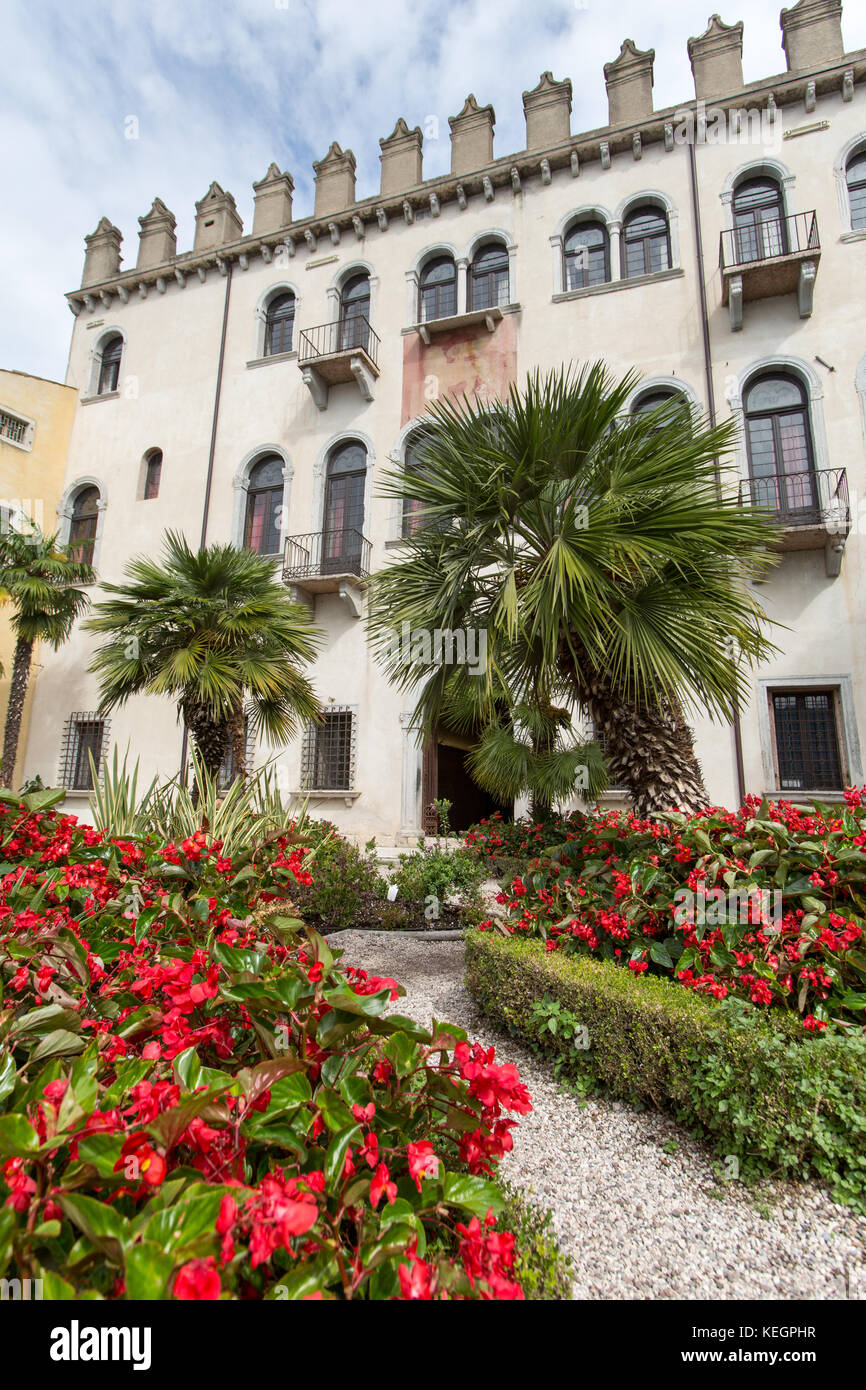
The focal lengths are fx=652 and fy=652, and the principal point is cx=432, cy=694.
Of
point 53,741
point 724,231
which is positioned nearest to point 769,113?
point 724,231

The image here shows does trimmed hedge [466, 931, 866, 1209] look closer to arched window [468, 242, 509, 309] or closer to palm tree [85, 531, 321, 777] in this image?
palm tree [85, 531, 321, 777]

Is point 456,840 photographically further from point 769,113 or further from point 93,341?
point 93,341

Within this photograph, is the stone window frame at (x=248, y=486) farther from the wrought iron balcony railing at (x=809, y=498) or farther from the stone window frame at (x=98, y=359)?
the wrought iron balcony railing at (x=809, y=498)

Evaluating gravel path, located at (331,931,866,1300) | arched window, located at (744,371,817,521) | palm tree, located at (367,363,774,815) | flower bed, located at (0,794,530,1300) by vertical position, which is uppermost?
arched window, located at (744,371,817,521)

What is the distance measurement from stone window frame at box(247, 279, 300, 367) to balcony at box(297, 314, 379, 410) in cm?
69

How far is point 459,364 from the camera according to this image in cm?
1459

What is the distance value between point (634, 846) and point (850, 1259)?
2.51 metres

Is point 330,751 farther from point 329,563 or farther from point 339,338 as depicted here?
point 339,338

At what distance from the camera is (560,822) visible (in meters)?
6.43

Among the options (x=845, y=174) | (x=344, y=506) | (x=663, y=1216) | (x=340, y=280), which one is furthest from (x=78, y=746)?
(x=845, y=174)

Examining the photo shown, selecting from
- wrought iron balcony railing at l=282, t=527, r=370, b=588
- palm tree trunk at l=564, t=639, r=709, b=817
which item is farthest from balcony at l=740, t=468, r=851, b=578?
wrought iron balcony railing at l=282, t=527, r=370, b=588

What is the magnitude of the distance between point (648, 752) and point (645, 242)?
43.4 ft

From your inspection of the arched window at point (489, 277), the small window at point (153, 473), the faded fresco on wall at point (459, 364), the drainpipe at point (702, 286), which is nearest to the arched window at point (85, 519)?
the small window at point (153, 473)

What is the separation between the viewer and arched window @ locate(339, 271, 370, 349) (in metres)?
15.8
